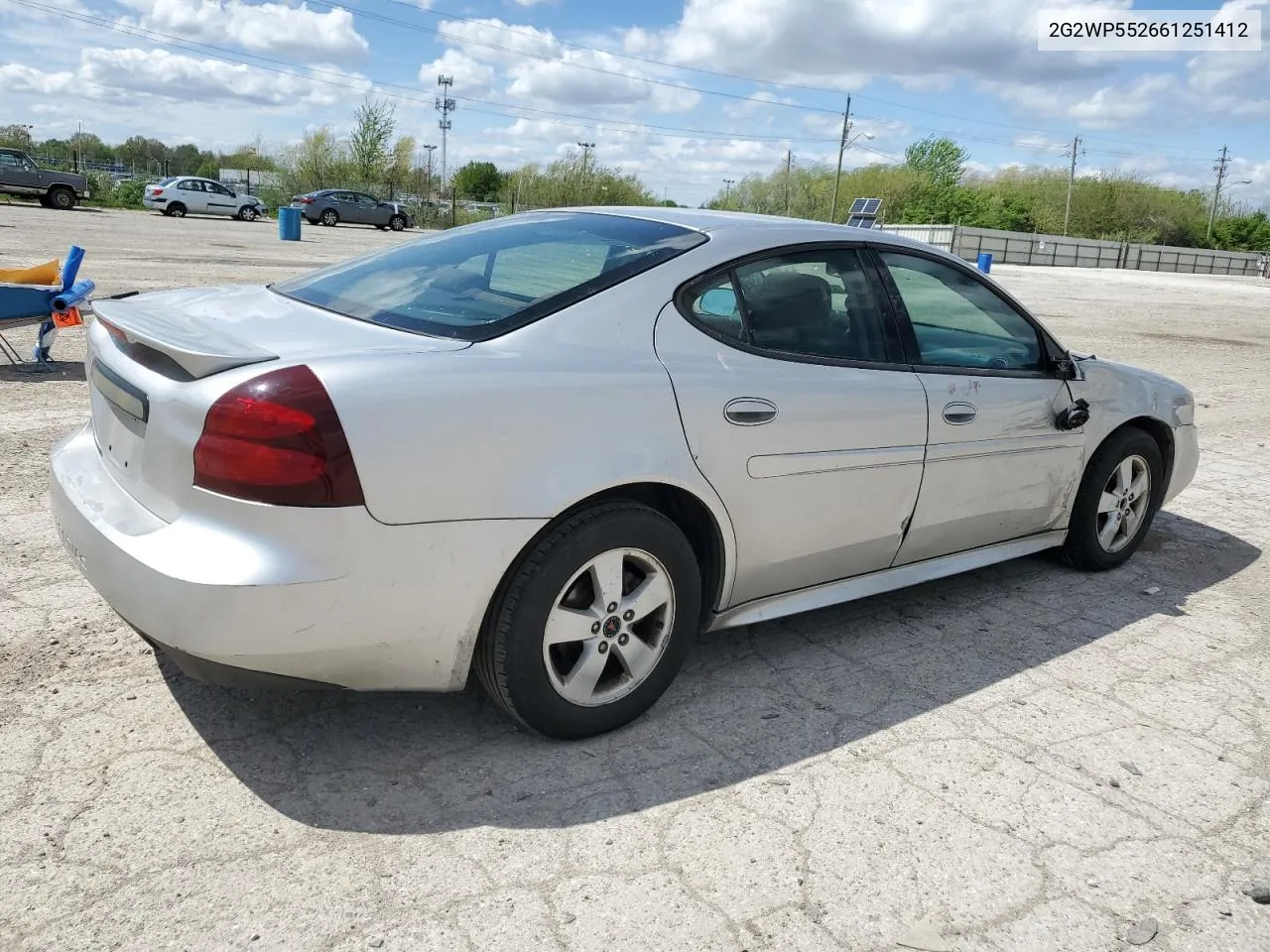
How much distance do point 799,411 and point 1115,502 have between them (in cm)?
229

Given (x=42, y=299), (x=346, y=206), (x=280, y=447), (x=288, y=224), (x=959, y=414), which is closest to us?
(x=280, y=447)

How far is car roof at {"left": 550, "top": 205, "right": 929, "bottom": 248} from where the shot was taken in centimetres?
346

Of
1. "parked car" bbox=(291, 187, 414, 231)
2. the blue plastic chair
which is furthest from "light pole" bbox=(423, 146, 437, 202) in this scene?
the blue plastic chair

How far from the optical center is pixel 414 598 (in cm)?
256

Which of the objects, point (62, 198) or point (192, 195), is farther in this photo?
point (192, 195)

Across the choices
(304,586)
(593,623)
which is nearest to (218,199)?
(593,623)

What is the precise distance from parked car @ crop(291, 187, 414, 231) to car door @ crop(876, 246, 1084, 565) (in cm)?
4052

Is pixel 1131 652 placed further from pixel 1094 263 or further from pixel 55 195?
pixel 1094 263

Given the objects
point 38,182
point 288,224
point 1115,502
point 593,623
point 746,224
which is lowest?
point 593,623

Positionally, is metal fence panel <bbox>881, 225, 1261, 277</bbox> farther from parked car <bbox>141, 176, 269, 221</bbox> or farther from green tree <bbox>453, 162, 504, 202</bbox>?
green tree <bbox>453, 162, 504, 202</bbox>

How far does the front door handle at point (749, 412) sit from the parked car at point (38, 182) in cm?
3574

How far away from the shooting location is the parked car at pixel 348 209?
1612 inches

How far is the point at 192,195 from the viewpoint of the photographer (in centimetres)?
3838

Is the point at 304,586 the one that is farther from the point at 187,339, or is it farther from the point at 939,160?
the point at 939,160
